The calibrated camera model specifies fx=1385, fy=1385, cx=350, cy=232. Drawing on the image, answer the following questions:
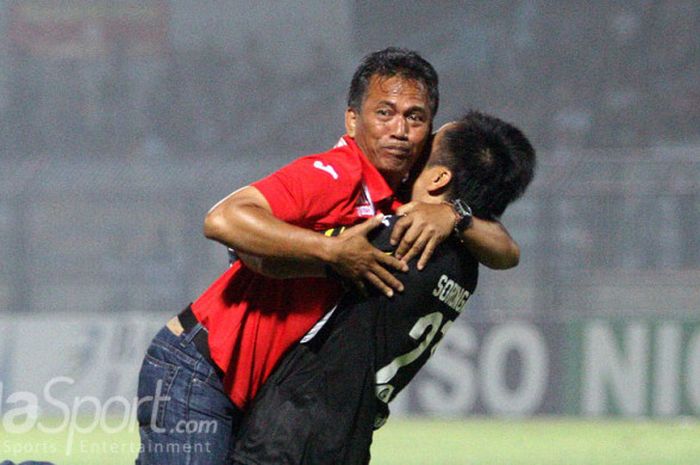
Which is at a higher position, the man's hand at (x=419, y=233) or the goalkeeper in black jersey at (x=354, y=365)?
the man's hand at (x=419, y=233)

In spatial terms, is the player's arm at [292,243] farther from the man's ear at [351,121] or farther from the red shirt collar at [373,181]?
the man's ear at [351,121]

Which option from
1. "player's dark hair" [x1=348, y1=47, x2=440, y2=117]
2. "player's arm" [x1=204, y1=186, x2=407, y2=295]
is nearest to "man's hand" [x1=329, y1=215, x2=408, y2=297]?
"player's arm" [x1=204, y1=186, x2=407, y2=295]

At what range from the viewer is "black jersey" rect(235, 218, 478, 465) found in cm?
273

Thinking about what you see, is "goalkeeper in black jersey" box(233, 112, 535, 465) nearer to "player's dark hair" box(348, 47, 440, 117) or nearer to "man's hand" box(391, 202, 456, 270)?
"man's hand" box(391, 202, 456, 270)

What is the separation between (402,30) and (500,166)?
31.5ft

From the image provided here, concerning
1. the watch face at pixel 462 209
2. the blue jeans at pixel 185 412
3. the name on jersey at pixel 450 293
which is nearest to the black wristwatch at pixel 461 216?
the watch face at pixel 462 209

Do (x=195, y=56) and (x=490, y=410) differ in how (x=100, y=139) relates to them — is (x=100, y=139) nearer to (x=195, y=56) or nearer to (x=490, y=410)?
(x=195, y=56)

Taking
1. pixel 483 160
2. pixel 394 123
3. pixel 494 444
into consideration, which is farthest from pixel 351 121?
pixel 494 444

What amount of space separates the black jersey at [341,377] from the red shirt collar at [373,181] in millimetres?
88

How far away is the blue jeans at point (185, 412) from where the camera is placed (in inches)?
111

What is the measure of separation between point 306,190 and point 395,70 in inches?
15.6

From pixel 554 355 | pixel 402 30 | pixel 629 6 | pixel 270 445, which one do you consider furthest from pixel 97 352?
pixel 270 445

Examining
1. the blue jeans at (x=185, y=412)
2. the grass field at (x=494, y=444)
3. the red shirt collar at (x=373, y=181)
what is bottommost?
the blue jeans at (x=185, y=412)

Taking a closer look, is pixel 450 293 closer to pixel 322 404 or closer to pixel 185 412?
pixel 322 404
